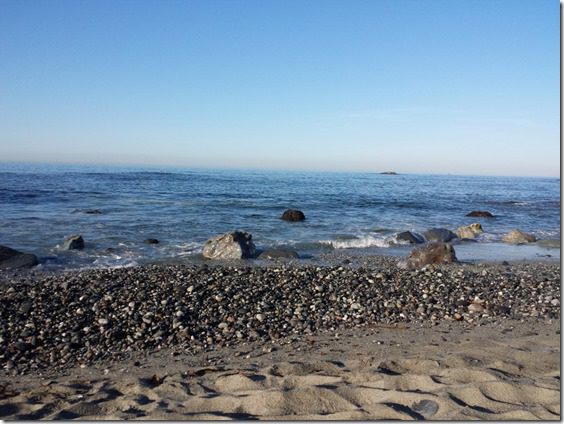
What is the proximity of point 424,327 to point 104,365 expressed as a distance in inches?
185

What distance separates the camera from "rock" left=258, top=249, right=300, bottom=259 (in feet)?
43.6

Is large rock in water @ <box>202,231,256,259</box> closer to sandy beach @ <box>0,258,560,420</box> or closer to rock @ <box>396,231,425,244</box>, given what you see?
sandy beach @ <box>0,258,560,420</box>

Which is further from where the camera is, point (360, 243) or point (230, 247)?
point (360, 243)

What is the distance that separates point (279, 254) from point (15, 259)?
7.43m

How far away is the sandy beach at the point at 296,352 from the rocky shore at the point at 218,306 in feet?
0.12

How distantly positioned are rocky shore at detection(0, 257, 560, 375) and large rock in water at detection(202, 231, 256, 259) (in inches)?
98.0

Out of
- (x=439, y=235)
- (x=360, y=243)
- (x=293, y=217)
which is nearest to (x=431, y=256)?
(x=360, y=243)

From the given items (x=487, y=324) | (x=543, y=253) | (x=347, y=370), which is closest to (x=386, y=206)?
(x=543, y=253)

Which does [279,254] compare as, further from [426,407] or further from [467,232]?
[426,407]

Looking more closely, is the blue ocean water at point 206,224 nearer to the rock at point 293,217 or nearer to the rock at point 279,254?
the rock at point 293,217

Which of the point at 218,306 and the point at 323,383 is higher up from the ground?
the point at 323,383

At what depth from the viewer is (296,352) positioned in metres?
5.52

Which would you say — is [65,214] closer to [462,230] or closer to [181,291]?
[181,291]

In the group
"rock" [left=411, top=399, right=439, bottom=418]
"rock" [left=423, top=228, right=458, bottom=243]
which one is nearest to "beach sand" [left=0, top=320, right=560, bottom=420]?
"rock" [left=411, top=399, right=439, bottom=418]
